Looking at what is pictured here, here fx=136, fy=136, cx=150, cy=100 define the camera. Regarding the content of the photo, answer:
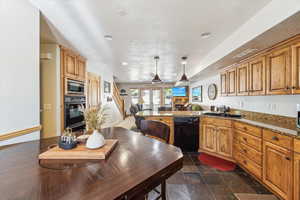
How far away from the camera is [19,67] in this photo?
1.58 meters

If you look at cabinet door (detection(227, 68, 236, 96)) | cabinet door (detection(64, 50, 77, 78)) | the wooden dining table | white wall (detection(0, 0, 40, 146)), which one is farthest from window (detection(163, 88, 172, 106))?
the wooden dining table

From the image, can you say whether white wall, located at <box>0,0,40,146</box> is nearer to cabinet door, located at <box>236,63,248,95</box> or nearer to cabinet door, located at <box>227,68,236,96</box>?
cabinet door, located at <box>236,63,248,95</box>

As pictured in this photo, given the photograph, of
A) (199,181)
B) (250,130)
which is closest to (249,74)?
(250,130)

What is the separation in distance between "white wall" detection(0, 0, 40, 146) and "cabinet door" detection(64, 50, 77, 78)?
112 cm

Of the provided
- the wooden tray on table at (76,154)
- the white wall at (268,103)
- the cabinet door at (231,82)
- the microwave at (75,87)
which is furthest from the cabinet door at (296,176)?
the microwave at (75,87)

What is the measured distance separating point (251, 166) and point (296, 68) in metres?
1.54

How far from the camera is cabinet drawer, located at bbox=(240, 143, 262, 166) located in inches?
78.4

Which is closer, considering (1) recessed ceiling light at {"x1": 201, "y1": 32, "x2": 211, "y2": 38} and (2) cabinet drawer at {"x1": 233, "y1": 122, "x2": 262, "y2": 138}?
(2) cabinet drawer at {"x1": 233, "y1": 122, "x2": 262, "y2": 138}

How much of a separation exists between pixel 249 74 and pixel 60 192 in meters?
3.15

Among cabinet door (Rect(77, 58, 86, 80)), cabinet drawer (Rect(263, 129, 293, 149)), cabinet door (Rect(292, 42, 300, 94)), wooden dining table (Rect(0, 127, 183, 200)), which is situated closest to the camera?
wooden dining table (Rect(0, 127, 183, 200))

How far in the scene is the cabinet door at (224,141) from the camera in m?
2.66

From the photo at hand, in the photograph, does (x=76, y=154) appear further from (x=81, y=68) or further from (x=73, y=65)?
(x=81, y=68)

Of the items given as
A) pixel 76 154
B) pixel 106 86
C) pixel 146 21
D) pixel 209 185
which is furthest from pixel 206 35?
pixel 106 86

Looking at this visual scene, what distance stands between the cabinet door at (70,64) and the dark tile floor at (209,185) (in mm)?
2846
